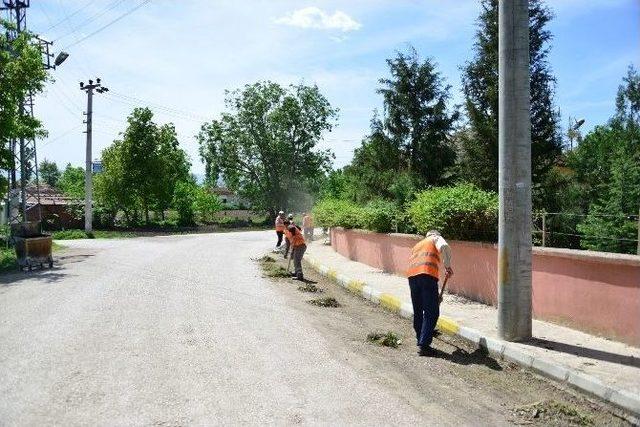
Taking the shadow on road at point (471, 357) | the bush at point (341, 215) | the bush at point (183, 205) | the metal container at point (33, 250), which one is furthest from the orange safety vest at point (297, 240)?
the bush at point (183, 205)

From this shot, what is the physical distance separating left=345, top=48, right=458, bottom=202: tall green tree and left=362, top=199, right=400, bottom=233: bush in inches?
186

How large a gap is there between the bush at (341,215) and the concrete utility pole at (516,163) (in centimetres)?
957

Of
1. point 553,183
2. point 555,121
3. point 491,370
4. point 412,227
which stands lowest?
point 491,370

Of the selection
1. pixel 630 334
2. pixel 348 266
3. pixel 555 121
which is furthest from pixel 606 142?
pixel 630 334

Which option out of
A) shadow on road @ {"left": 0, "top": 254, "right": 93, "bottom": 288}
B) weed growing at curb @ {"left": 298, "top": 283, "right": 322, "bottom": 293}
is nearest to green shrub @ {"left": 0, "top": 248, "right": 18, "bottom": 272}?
shadow on road @ {"left": 0, "top": 254, "right": 93, "bottom": 288}

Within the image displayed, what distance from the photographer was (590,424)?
4602 mm

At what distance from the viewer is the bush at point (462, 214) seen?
986cm

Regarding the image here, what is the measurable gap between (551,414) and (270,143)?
179 feet

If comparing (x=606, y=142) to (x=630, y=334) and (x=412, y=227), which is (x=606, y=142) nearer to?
(x=412, y=227)

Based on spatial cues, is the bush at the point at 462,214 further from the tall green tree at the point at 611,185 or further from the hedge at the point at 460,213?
the tall green tree at the point at 611,185

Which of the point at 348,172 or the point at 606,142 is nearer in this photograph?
the point at 348,172

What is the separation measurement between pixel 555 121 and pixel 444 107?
400 cm

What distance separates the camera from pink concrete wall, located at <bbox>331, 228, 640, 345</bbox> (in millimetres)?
6465

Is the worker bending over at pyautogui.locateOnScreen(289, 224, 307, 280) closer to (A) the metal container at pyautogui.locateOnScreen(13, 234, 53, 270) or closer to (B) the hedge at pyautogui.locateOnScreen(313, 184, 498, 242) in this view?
(B) the hedge at pyautogui.locateOnScreen(313, 184, 498, 242)
